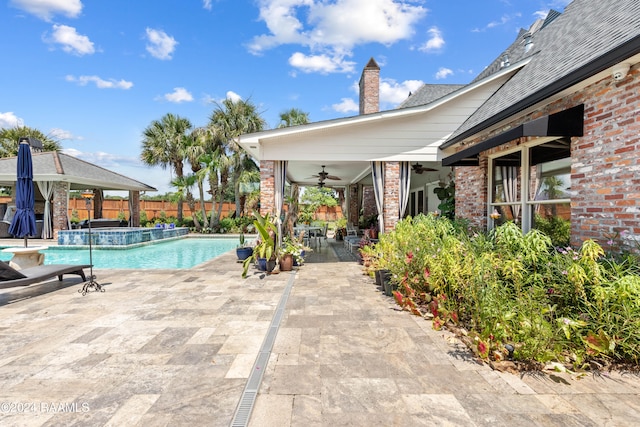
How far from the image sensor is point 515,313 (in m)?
3.24

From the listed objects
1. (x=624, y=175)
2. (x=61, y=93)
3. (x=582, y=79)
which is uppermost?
(x=61, y=93)

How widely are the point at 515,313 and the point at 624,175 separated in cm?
236

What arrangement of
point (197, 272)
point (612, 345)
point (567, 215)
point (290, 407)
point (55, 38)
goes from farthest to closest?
point (55, 38) → point (197, 272) → point (567, 215) → point (612, 345) → point (290, 407)

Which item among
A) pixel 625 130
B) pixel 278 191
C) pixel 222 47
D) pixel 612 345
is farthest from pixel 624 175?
pixel 222 47

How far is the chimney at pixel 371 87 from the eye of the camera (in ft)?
45.6

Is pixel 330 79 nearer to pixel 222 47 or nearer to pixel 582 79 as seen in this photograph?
pixel 222 47

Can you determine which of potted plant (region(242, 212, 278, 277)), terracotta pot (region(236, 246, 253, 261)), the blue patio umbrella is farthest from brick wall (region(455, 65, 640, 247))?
the blue patio umbrella

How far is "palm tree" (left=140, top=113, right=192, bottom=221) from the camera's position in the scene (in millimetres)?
20531

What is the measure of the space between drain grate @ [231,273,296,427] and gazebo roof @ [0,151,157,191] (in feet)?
56.8

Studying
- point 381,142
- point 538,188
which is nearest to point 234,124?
point 381,142

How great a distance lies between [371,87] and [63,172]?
16.0 m

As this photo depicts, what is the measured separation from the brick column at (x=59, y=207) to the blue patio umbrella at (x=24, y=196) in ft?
36.3

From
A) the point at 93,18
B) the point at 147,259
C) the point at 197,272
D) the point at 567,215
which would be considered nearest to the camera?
the point at 567,215

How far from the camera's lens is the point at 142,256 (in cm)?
1255
